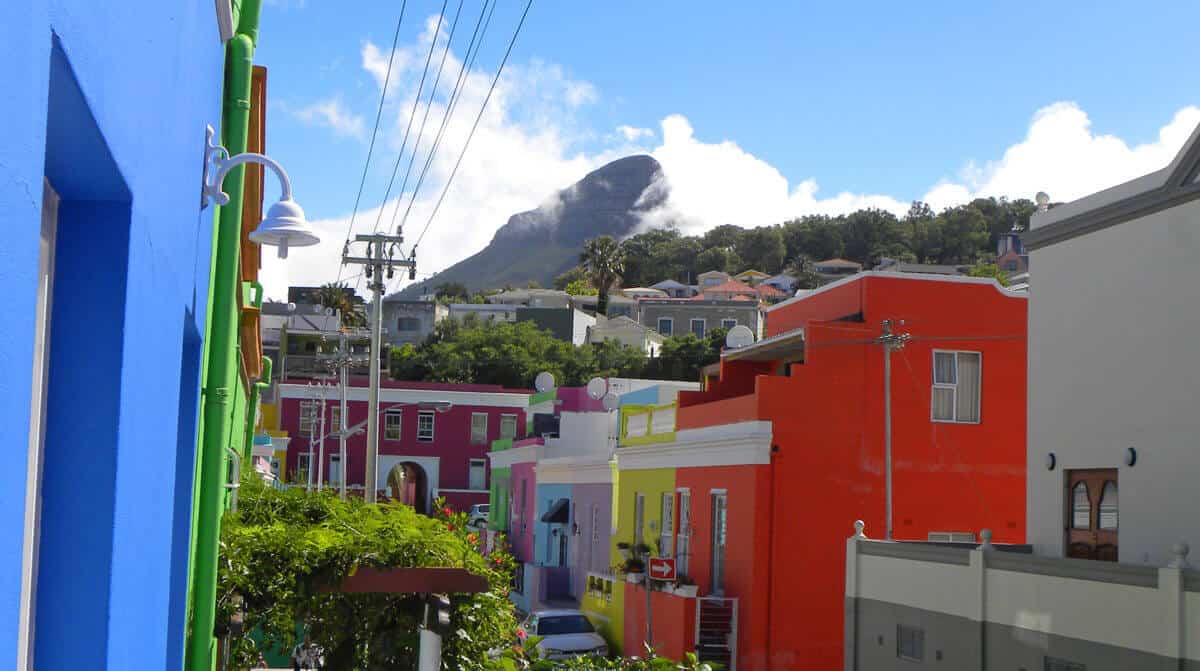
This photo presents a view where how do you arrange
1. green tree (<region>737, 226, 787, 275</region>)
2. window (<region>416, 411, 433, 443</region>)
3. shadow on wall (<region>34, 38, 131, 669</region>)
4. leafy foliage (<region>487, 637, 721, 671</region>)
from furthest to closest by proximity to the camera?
1. green tree (<region>737, 226, 787, 275</region>)
2. window (<region>416, 411, 433, 443</region>)
3. leafy foliage (<region>487, 637, 721, 671</region>)
4. shadow on wall (<region>34, 38, 131, 669</region>)

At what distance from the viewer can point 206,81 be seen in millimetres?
5172

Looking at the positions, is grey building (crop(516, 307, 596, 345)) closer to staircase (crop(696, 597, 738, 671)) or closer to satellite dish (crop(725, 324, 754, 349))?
satellite dish (crop(725, 324, 754, 349))

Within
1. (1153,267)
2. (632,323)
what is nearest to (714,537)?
(1153,267)

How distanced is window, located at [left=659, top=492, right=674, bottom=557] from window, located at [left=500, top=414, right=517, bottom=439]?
34.7 metres

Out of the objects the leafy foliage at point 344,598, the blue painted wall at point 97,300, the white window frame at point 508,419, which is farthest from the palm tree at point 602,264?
the blue painted wall at point 97,300

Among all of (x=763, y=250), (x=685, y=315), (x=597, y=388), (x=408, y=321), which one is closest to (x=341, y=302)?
(x=408, y=321)

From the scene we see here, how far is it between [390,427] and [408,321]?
45952 millimetres

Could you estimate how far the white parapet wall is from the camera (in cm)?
1360

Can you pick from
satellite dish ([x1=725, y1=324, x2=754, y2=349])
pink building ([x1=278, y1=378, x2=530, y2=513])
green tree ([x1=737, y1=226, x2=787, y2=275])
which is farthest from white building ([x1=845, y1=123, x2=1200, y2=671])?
green tree ([x1=737, y1=226, x2=787, y2=275])

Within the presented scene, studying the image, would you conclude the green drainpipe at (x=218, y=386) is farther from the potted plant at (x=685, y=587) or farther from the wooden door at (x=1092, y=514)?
the potted plant at (x=685, y=587)

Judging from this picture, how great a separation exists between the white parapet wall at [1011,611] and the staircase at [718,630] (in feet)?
13.7

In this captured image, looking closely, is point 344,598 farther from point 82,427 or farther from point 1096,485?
point 1096,485

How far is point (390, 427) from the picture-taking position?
62.4m

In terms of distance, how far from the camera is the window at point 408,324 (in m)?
107
